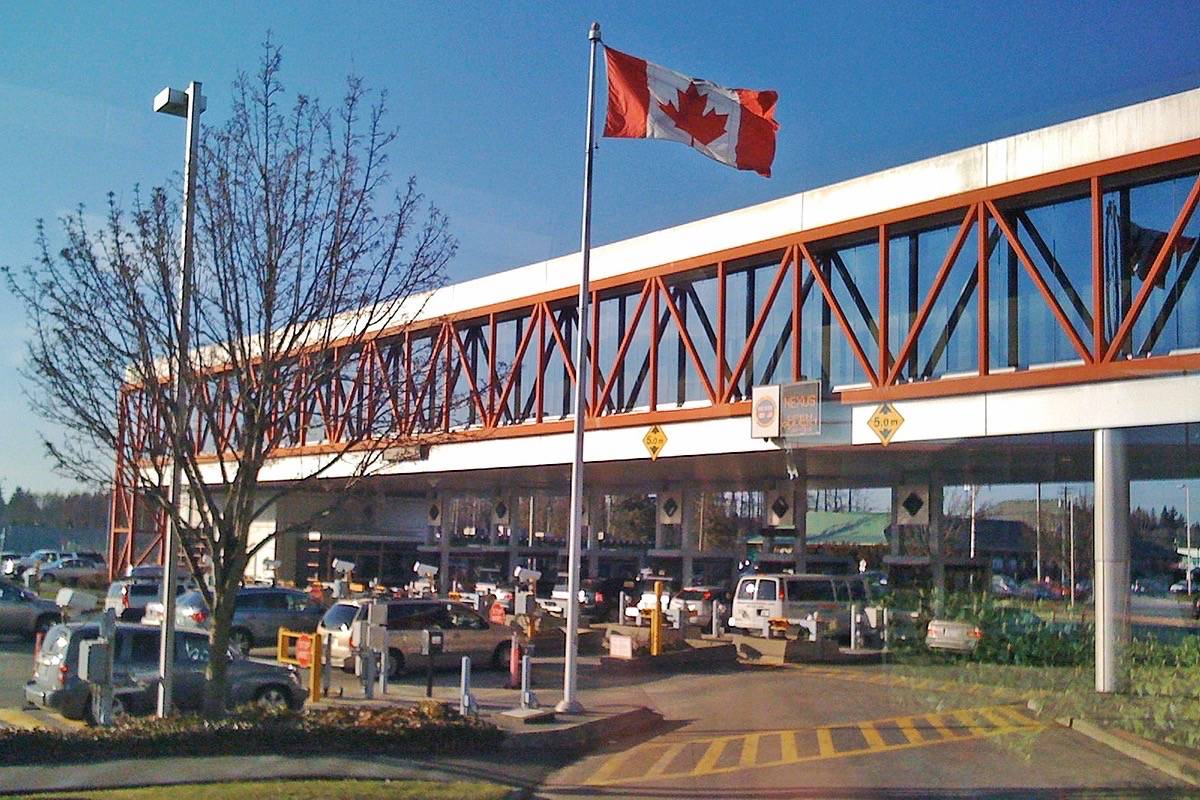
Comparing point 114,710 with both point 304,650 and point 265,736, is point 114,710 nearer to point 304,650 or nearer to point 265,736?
point 265,736

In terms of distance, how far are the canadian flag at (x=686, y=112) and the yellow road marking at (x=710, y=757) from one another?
361 inches

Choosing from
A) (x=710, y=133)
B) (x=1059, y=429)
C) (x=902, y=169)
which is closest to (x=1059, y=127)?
(x=902, y=169)

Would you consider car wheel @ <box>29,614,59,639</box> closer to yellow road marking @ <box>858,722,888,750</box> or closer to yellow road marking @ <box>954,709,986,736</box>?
yellow road marking @ <box>858,722,888,750</box>

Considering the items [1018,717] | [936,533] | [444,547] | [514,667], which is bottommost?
[514,667]

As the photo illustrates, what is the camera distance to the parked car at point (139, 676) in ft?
57.6

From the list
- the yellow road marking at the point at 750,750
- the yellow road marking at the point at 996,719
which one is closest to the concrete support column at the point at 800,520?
the yellow road marking at the point at 750,750

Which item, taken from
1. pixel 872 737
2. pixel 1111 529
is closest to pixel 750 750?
pixel 872 737

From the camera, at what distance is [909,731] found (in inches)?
700

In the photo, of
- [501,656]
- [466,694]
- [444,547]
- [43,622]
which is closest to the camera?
[466,694]

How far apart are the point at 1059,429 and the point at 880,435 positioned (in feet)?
13.3

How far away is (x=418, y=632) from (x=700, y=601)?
46.5 feet

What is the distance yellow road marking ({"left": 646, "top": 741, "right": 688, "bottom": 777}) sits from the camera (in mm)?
14773

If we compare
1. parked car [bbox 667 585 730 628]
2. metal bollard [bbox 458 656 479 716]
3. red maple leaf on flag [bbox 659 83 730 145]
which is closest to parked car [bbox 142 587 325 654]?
parked car [bbox 667 585 730 628]

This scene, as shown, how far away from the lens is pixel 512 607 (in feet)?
125
